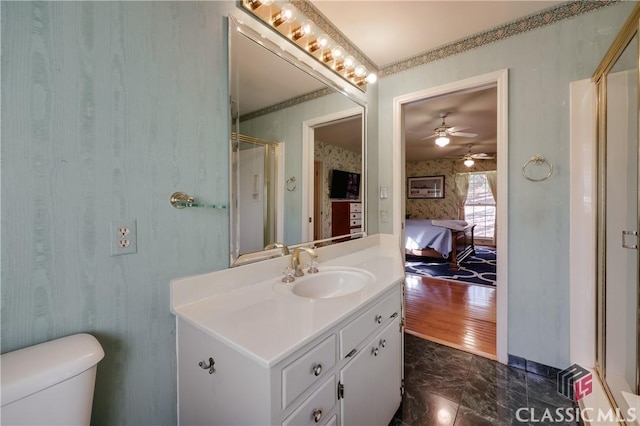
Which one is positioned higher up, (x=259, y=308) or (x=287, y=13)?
(x=287, y=13)

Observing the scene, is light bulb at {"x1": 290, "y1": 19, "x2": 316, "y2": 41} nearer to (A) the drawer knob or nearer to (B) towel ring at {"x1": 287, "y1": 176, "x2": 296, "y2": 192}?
(B) towel ring at {"x1": 287, "y1": 176, "x2": 296, "y2": 192}

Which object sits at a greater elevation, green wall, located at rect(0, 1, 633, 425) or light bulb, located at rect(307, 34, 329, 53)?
light bulb, located at rect(307, 34, 329, 53)

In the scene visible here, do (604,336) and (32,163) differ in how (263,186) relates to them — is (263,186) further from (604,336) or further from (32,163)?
(604,336)

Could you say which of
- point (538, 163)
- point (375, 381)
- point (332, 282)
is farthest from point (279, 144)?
point (538, 163)

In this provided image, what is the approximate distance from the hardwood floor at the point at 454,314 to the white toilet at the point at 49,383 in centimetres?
228

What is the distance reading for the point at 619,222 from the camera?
141 cm

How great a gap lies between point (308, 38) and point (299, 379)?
5.62 feet

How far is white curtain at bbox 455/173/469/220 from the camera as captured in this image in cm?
678

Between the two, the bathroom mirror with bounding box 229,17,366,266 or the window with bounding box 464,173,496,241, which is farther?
the window with bounding box 464,173,496,241

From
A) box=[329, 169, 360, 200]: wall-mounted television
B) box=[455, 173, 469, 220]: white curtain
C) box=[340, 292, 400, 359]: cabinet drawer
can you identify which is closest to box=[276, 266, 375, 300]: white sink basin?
box=[340, 292, 400, 359]: cabinet drawer

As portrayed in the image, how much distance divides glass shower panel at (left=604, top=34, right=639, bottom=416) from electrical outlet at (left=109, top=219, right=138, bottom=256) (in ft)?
6.96

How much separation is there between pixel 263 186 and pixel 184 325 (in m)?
0.70

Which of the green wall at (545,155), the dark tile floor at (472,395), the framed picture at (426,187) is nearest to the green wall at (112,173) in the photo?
the dark tile floor at (472,395)

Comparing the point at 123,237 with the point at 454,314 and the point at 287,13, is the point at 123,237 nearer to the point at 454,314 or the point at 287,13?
the point at 287,13
